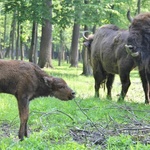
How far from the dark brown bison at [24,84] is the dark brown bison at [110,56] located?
4262 mm

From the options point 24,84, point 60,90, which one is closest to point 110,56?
point 60,90

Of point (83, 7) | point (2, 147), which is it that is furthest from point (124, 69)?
point (83, 7)

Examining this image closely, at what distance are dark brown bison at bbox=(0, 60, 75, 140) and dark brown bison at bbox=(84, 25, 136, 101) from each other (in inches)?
168

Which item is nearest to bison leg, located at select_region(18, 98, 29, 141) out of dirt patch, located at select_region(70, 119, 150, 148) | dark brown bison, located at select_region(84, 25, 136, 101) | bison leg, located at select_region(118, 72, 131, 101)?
dirt patch, located at select_region(70, 119, 150, 148)

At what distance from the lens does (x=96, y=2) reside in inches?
885

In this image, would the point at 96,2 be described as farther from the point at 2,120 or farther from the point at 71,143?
the point at 71,143

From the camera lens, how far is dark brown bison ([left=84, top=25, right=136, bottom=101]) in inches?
409

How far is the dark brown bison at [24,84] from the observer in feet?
19.2

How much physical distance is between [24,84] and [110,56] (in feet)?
18.1

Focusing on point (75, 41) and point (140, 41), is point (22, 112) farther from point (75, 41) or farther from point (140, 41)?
point (75, 41)

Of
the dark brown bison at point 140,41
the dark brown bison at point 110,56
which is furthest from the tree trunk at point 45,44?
the dark brown bison at point 140,41

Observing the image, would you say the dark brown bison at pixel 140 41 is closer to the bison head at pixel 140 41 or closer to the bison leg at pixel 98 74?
the bison head at pixel 140 41

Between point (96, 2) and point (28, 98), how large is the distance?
17.2 metres

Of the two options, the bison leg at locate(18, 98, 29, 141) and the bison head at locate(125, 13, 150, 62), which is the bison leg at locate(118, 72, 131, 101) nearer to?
the bison head at locate(125, 13, 150, 62)
